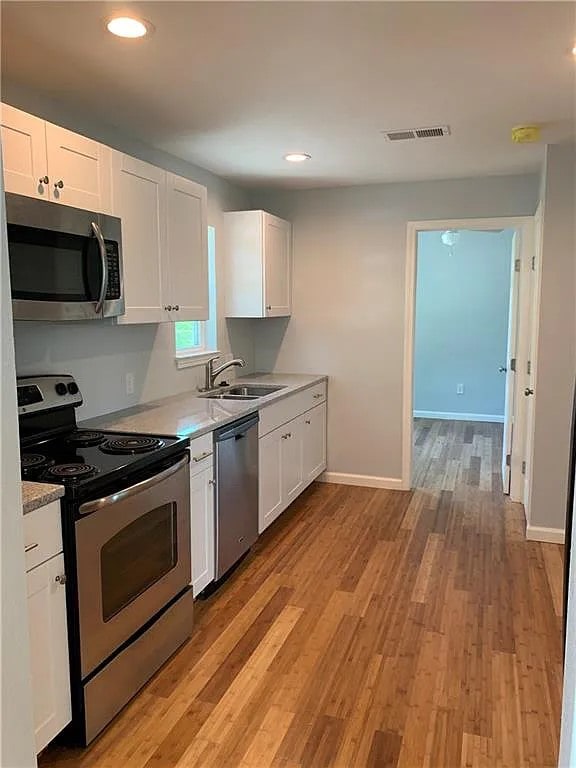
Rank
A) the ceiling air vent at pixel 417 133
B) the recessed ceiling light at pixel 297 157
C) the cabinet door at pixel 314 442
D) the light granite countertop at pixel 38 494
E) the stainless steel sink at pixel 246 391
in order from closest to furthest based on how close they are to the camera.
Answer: the light granite countertop at pixel 38 494, the ceiling air vent at pixel 417 133, the recessed ceiling light at pixel 297 157, the stainless steel sink at pixel 246 391, the cabinet door at pixel 314 442

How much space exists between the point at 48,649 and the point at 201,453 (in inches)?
44.9

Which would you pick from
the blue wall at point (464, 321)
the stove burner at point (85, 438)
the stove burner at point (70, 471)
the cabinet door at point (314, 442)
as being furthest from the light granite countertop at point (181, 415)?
the blue wall at point (464, 321)

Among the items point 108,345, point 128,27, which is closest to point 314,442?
point 108,345

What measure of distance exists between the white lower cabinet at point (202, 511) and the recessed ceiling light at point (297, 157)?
187 cm

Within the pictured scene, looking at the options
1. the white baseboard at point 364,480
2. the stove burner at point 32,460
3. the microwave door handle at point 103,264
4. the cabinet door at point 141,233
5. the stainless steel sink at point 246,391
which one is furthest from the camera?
the white baseboard at point 364,480

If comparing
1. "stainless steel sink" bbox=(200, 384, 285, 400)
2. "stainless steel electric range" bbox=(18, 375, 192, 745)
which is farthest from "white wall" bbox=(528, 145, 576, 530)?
"stainless steel electric range" bbox=(18, 375, 192, 745)

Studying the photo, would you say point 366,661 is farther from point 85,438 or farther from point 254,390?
point 254,390

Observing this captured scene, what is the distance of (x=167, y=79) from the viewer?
2455 millimetres

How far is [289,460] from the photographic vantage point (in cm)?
414

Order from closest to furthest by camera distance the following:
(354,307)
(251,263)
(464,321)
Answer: (251,263) < (354,307) < (464,321)

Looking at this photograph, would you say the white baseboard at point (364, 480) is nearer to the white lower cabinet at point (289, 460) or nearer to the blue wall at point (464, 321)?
the white lower cabinet at point (289, 460)

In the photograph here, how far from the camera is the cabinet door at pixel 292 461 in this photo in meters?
4.05

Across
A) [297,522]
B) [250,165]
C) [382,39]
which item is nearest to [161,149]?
[250,165]

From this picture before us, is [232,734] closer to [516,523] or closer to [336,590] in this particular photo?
[336,590]
